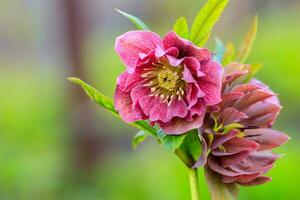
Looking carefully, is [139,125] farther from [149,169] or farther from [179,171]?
[149,169]

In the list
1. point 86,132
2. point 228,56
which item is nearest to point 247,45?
point 228,56

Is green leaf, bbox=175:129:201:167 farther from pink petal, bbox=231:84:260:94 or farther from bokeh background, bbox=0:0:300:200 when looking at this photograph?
bokeh background, bbox=0:0:300:200

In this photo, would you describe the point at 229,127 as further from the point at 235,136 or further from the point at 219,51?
the point at 219,51

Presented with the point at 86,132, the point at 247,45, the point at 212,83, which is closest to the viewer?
the point at 212,83

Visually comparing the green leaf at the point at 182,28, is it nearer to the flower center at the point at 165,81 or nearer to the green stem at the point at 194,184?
the flower center at the point at 165,81

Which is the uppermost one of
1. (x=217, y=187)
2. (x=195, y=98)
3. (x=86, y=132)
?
(x=195, y=98)

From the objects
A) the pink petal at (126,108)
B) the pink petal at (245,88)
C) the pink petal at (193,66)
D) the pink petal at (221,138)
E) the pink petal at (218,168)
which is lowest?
the pink petal at (218,168)

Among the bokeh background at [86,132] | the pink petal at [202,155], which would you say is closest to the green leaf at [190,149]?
the pink petal at [202,155]

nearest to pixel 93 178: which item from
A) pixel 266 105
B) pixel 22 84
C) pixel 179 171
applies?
pixel 179 171
